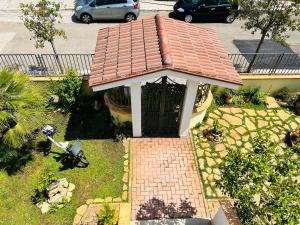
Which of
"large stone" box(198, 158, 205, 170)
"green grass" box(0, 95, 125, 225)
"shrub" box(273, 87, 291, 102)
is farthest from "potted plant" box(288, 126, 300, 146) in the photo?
"green grass" box(0, 95, 125, 225)

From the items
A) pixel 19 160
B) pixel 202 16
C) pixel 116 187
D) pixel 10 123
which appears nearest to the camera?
pixel 10 123

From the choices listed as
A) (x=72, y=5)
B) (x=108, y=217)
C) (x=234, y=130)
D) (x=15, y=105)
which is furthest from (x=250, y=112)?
(x=72, y=5)

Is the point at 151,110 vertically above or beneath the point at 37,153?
above

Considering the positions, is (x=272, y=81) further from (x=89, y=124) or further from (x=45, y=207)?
(x=45, y=207)

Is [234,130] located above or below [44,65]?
below

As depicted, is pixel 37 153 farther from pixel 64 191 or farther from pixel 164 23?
pixel 164 23

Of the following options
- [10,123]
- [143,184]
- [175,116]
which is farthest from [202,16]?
[10,123]

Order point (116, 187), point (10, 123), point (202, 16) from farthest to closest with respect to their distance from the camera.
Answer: point (202, 16)
point (116, 187)
point (10, 123)
